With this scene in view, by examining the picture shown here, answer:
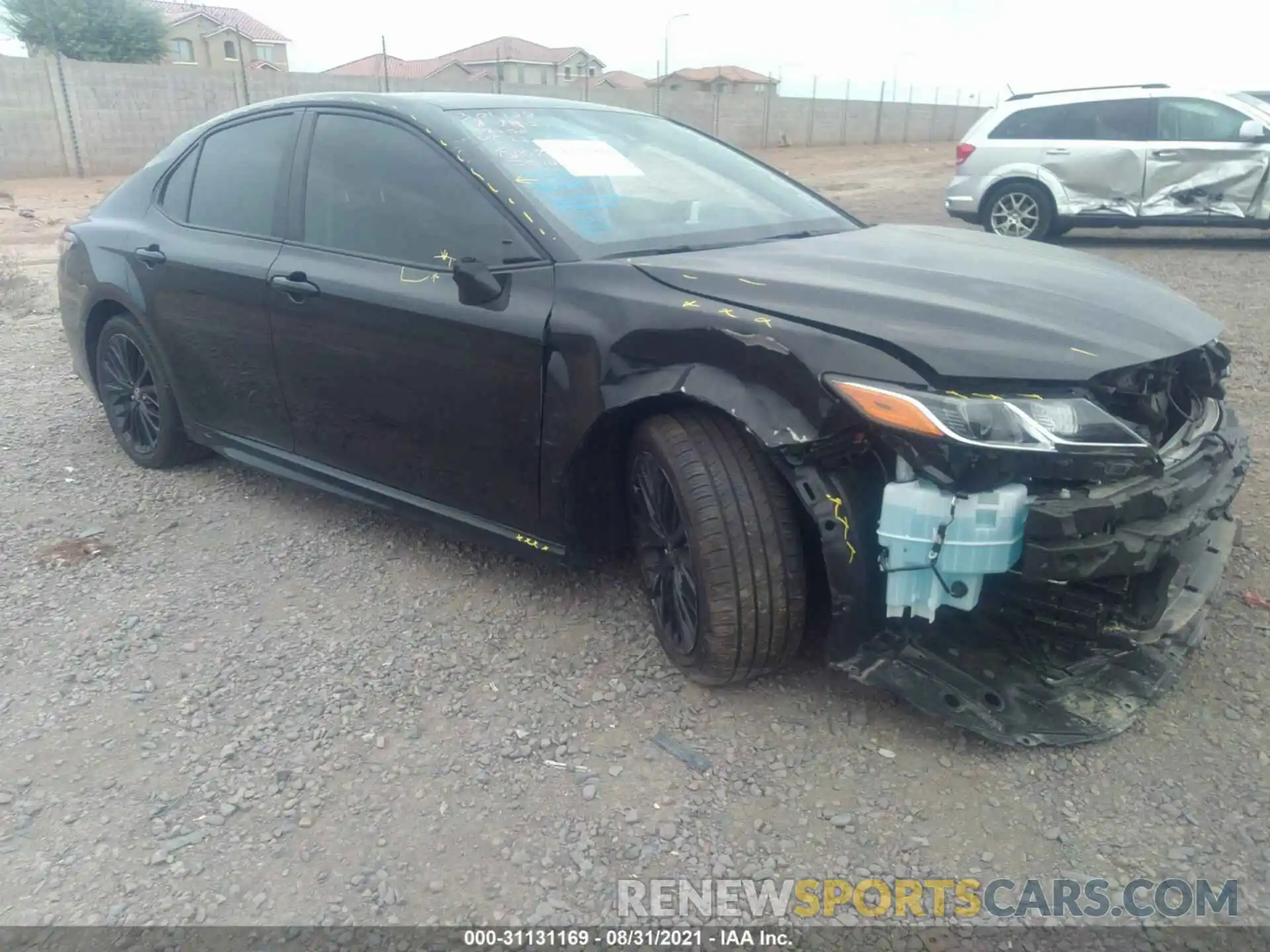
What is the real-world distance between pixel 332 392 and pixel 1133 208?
966 centimetres

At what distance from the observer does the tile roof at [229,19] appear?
55.4m

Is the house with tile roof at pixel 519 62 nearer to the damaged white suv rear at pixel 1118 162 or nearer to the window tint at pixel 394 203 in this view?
the damaged white suv rear at pixel 1118 162

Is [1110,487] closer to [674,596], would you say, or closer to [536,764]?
[674,596]

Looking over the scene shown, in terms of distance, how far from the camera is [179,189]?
4188 millimetres

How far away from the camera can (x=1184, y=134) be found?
10227mm

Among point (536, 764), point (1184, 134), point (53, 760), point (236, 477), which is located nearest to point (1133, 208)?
point (1184, 134)

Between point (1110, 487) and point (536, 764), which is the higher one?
point (1110, 487)

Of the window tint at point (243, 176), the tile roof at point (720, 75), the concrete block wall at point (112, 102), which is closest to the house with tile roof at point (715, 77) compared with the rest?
the tile roof at point (720, 75)

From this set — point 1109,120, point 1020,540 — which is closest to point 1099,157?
point 1109,120

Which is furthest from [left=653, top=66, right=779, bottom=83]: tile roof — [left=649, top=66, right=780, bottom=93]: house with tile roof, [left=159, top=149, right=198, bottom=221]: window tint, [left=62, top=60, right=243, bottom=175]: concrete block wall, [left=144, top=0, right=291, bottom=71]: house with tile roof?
[left=159, top=149, right=198, bottom=221]: window tint

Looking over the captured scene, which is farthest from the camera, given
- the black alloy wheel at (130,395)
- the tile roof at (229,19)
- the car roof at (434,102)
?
the tile roof at (229,19)

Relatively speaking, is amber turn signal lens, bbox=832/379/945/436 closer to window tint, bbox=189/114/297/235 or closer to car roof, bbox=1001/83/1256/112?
window tint, bbox=189/114/297/235

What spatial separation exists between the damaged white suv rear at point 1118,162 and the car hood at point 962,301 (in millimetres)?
8455

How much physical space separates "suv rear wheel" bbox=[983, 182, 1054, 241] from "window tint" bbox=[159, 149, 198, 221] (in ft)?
29.2
